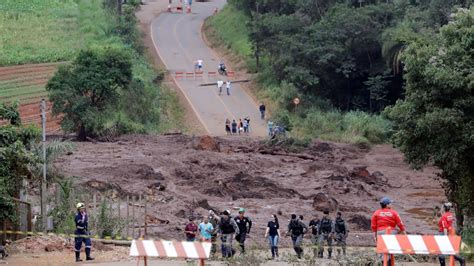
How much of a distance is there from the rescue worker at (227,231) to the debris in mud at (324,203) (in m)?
15.6

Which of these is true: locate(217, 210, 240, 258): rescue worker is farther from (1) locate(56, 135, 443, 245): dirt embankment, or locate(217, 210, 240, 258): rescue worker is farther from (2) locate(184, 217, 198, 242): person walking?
(1) locate(56, 135, 443, 245): dirt embankment

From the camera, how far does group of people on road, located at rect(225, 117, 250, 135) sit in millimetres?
68625

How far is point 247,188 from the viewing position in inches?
1941

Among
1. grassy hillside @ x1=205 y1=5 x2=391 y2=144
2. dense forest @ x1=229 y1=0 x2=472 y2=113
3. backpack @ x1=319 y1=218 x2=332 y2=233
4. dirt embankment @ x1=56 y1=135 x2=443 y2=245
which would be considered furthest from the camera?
dense forest @ x1=229 y1=0 x2=472 y2=113

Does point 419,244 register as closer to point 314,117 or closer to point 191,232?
point 191,232

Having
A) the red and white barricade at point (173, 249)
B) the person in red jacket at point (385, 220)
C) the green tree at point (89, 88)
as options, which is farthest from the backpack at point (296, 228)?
the green tree at point (89, 88)

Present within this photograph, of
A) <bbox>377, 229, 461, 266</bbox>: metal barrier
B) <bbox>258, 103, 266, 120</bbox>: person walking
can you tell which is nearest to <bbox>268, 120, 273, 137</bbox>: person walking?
<bbox>258, 103, 266, 120</bbox>: person walking

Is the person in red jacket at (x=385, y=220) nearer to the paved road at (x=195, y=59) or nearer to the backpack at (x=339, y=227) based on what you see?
the backpack at (x=339, y=227)

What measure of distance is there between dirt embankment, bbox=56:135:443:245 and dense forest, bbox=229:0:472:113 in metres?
9.37

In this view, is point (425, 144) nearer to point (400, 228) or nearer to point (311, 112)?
point (400, 228)

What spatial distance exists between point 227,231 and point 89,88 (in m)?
35.2

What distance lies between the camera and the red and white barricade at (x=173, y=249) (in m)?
19.4

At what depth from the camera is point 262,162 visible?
57719 mm

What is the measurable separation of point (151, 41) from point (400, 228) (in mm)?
72730
